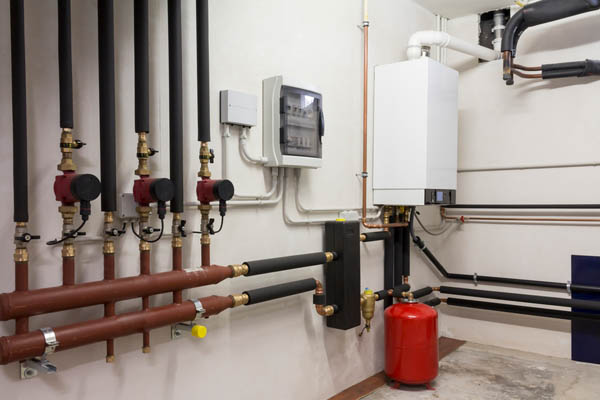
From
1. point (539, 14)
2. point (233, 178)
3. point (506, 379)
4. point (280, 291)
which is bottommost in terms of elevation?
point (506, 379)

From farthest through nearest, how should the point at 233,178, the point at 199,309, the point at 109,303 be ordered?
the point at 233,178, the point at 199,309, the point at 109,303

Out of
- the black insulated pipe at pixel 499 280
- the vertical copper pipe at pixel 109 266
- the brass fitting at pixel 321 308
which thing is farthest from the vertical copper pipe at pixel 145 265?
→ the black insulated pipe at pixel 499 280

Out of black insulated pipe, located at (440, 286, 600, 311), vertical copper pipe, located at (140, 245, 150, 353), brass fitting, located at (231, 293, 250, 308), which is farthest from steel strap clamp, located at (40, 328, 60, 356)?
black insulated pipe, located at (440, 286, 600, 311)

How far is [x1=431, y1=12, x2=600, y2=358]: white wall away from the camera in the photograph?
3018 millimetres

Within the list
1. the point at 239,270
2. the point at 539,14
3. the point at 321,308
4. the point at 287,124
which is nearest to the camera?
the point at 239,270

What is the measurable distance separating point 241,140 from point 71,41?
749 mm

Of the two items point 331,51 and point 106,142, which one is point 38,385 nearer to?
point 106,142

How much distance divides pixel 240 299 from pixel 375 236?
1135mm

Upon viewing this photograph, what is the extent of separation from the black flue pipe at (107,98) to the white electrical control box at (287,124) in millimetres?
783

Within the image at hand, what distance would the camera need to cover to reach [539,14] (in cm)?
289

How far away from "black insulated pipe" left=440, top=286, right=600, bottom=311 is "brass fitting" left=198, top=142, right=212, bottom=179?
233cm

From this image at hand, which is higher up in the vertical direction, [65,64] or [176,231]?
[65,64]

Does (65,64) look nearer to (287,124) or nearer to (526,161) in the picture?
(287,124)

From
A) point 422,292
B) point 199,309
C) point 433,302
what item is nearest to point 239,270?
point 199,309
